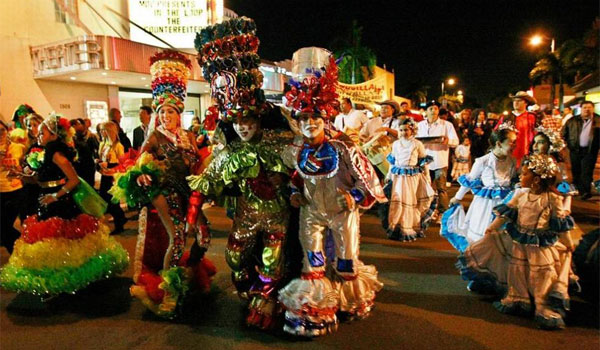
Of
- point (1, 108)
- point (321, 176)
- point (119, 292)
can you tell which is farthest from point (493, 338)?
point (1, 108)

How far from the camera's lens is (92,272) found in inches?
167

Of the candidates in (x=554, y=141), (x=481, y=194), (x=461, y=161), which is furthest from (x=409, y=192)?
(x=461, y=161)

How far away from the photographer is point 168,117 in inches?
154

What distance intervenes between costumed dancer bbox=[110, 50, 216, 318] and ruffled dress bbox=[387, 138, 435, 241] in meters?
3.33

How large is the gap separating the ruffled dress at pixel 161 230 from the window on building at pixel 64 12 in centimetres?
1159

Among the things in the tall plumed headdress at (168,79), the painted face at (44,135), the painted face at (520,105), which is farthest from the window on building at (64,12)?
the painted face at (520,105)

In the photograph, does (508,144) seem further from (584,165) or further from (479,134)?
(479,134)

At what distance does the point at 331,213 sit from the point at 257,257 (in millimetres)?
897

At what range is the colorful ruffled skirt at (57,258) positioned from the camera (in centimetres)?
405

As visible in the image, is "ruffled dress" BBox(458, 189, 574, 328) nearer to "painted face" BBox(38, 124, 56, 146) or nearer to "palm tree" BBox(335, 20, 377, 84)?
"painted face" BBox(38, 124, 56, 146)

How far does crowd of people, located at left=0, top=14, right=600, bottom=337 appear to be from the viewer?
3412 millimetres

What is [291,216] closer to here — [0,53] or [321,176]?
[321,176]

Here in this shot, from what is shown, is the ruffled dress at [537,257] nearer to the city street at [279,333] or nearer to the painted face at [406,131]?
the city street at [279,333]

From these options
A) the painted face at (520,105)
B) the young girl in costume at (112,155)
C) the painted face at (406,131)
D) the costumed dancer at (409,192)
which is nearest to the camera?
the painted face at (520,105)
